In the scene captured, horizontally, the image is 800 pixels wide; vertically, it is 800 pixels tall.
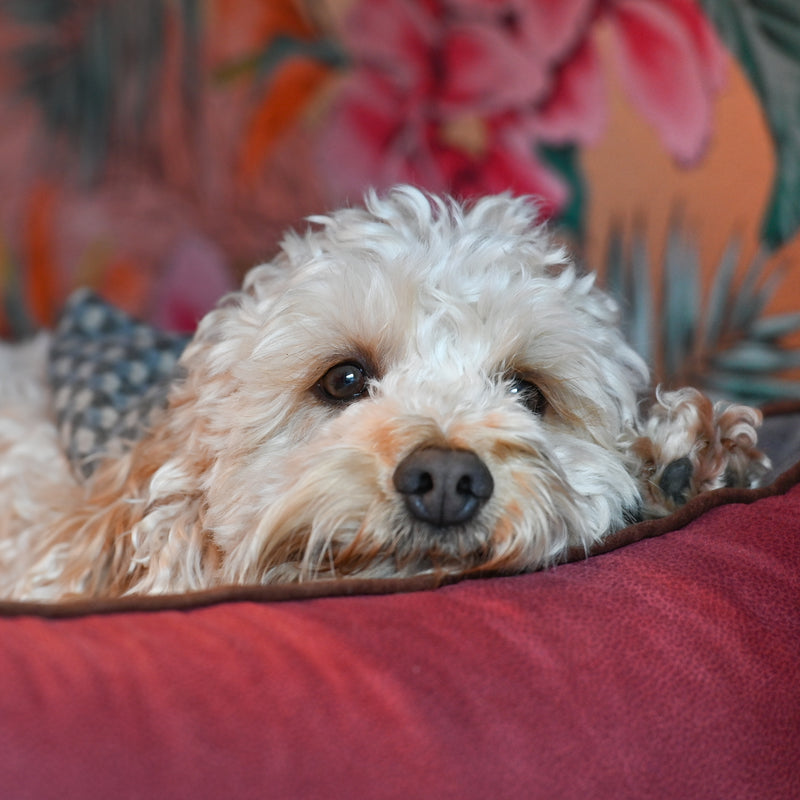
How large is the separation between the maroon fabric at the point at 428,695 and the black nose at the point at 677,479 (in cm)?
37

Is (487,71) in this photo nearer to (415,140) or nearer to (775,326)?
(415,140)

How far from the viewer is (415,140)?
343cm

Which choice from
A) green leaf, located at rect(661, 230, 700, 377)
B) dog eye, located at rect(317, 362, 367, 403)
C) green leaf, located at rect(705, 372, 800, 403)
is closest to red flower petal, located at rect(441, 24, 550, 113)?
green leaf, located at rect(661, 230, 700, 377)

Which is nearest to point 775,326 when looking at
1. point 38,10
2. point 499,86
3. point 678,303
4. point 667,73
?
point 678,303

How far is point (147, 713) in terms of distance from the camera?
0.96 m

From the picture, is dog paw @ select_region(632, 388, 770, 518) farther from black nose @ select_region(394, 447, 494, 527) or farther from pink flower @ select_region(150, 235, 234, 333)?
pink flower @ select_region(150, 235, 234, 333)

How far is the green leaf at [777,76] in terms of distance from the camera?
2.85m

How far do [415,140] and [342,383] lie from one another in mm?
1973

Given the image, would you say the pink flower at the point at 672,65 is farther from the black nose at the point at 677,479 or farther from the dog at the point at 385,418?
the black nose at the point at 677,479

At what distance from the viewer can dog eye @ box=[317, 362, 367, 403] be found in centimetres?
165

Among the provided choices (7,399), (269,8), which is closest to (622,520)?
(7,399)

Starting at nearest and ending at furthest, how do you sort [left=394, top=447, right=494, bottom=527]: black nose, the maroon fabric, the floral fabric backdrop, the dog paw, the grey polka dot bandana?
the maroon fabric
[left=394, top=447, right=494, bottom=527]: black nose
the dog paw
the grey polka dot bandana
the floral fabric backdrop

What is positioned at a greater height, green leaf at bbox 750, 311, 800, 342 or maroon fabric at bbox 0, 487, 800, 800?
green leaf at bbox 750, 311, 800, 342

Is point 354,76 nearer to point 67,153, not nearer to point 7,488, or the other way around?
point 67,153
